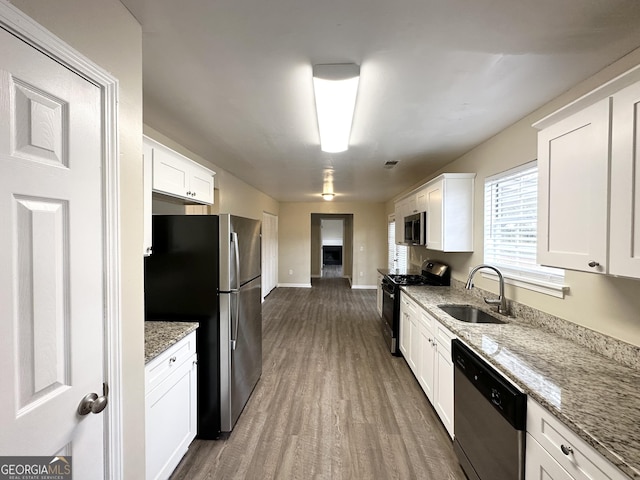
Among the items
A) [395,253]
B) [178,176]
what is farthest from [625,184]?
[395,253]

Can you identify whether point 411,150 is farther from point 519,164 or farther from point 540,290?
point 540,290

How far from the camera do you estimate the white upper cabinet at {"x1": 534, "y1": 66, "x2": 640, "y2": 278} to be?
1077 mm

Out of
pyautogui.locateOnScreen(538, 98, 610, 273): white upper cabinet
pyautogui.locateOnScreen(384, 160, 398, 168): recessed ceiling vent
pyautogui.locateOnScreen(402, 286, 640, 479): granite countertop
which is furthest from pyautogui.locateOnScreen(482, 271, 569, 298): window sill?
pyautogui.locateOnScreen(384, 160, 398, 168): recessed ceiling vent

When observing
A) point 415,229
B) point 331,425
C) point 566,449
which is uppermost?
point 415,229

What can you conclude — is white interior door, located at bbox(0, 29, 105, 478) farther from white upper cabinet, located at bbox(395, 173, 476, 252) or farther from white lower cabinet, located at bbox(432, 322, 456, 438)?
white upper cabinet, located at bbox(395, 173, 476, 252)

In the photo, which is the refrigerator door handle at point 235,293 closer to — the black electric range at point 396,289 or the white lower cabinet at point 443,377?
the white lower cabinet at point 443,377

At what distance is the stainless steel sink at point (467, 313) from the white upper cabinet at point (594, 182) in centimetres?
101

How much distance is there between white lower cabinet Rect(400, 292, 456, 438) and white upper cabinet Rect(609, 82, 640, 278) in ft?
3.42

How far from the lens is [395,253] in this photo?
6.73 meters

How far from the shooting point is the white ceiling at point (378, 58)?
1146 millimetres

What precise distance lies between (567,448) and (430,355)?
1.42 meters

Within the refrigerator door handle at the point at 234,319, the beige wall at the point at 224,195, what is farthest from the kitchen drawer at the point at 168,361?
the beige wall at the point at 224,195

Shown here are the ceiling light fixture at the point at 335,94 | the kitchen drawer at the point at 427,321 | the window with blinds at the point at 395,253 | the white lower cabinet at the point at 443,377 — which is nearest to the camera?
the ceiling light fixture at the point at 335,94

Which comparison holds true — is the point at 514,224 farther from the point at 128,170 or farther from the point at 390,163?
the point at 128,170
